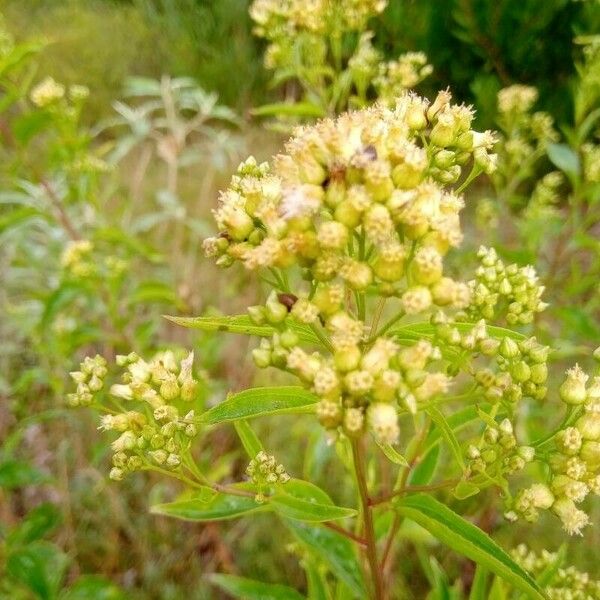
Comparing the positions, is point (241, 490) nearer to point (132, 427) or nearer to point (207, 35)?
point (132, 427)

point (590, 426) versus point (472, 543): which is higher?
point (590, 426)

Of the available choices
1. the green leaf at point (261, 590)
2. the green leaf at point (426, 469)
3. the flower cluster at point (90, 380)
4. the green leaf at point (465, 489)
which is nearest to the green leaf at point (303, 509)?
the green leaf at point (465, 489)

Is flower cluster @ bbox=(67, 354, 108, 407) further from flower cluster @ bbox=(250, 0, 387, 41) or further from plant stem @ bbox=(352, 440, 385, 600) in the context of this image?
flower cluster @ bbox=(250, 0, 387, 41)

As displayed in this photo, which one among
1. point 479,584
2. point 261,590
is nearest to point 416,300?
point 479,584

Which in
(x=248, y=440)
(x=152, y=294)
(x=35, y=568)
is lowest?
(x=35, y=568)

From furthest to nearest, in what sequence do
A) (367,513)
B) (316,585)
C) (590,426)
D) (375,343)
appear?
(316,585), (367,513), (590,426), (375,343)

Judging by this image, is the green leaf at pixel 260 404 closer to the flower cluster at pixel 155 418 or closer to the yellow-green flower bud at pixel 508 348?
the flower cluster at pixel 155 418

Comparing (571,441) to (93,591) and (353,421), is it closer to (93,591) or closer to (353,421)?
(353,421)
